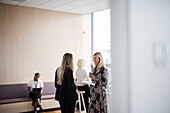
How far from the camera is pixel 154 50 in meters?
1.68

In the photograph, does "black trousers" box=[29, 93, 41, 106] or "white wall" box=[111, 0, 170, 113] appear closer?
"white wall" box=[111, 0, 170, 113]

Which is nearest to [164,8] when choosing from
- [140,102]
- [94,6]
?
[140,102]

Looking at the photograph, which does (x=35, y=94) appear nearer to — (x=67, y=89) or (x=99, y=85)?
(x=67, y=89)

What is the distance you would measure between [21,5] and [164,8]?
5267 millimetres

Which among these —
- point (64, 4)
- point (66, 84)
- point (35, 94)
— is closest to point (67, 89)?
point (66, 84)

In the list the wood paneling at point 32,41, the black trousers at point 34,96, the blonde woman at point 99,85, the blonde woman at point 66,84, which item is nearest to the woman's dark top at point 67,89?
the blonde woman at point 66,84

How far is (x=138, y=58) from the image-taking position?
158cm

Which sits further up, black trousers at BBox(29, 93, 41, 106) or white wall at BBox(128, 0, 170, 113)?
white wall at BBox(128, 0, 170, 113)

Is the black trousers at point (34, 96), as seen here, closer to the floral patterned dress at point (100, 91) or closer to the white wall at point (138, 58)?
the floral patterned dress at point (100, 91)

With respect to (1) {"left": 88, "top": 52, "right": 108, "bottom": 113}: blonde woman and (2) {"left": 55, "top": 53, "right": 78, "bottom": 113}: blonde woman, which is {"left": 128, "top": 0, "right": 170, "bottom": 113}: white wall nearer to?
(2) {"left": 55, "top": 53, "right": 78, "bottom": 113}: blonde woman

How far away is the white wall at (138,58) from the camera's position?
154cm

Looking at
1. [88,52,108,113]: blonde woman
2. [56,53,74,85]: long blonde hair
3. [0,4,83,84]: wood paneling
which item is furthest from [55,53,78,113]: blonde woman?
[0,4,83,84]: wood paneling

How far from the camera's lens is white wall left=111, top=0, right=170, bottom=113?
5.05ft

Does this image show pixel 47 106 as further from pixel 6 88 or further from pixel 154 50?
pixel 154 50
